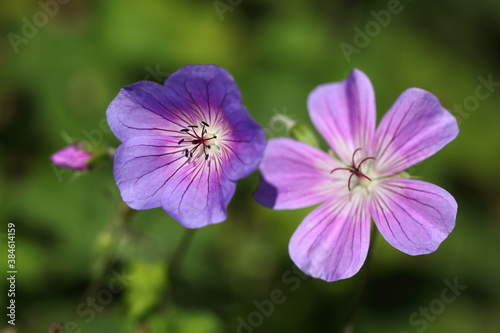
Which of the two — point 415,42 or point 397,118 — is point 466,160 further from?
point 397,118

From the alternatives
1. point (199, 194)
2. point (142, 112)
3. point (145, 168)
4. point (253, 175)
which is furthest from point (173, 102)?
point (253, 175)

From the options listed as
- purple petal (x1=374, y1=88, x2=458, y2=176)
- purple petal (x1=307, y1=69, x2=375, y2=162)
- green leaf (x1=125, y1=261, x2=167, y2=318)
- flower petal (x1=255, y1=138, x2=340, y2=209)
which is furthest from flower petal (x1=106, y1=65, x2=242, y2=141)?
green leaf (x1=125, y1=261, x2=167, y2=318)

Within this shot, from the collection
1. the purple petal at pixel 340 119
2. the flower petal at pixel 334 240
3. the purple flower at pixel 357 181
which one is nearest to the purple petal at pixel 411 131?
the purple flower at pixel 357 181

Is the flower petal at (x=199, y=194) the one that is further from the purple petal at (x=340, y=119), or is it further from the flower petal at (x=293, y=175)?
the purple petal at (x=340, y=119)

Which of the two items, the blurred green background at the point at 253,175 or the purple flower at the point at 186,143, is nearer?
the purple flower at the point at 186,143

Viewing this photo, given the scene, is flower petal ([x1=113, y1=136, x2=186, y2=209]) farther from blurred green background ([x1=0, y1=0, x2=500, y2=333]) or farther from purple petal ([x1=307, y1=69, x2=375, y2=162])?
blurred green background ([x1=0, y1=0, x2=500, y2=333])

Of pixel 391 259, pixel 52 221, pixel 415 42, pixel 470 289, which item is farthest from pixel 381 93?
pixel 52 221
